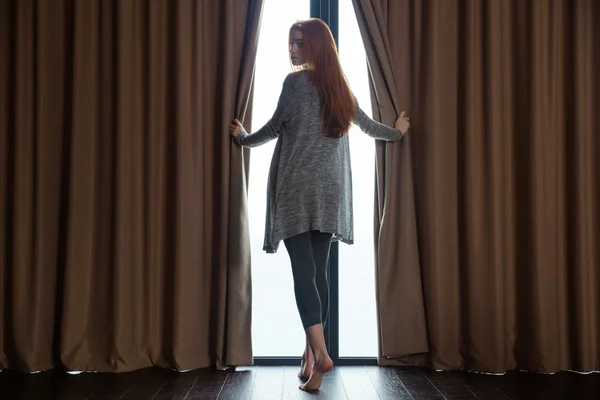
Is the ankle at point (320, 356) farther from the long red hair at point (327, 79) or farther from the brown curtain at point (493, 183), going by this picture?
the long red hair at point (327, 79)

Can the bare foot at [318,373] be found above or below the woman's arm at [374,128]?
below

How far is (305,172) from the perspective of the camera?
108 inches

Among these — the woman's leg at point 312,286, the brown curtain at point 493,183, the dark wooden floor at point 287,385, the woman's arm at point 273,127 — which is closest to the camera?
the dark wooden floor at point 287,385

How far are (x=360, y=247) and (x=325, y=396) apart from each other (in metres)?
0.90

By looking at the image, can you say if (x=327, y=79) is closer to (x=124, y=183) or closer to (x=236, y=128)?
(x=236, y=128)

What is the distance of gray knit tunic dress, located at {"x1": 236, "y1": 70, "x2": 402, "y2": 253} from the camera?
2.74 metres

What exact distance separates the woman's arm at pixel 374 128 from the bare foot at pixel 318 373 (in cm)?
98

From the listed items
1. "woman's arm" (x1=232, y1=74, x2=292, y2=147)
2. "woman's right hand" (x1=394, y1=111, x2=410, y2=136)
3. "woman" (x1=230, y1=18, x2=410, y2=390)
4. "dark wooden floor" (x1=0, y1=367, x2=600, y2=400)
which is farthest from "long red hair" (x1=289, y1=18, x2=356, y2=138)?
"dark wooden floor" (x1=0, y1=367, x2=600, y2=400)

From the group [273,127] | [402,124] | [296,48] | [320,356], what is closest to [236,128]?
[273,127]

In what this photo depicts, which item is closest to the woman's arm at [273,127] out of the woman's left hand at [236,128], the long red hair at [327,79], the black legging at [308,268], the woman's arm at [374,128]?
the woman's left hand at [236,128]

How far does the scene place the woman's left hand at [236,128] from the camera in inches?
121

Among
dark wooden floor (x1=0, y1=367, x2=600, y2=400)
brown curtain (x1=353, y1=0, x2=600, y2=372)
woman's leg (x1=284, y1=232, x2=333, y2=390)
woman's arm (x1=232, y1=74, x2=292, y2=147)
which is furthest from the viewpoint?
brown curtain (x1=353, y1=0, x2=600, y2=372)

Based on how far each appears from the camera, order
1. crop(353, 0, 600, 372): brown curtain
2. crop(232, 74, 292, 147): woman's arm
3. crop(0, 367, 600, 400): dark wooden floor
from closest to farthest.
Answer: crop(0, 367, 600, 400): dark wooden floor < crop(232, 74, 292, 147): woman's arm < crop(353, 0, 600, 372): brown curtain

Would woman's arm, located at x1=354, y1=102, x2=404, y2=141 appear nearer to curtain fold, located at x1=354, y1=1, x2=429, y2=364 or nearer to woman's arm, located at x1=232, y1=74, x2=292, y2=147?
curtain fold, located at x1=354, y1=1, x2=429, y2=364
